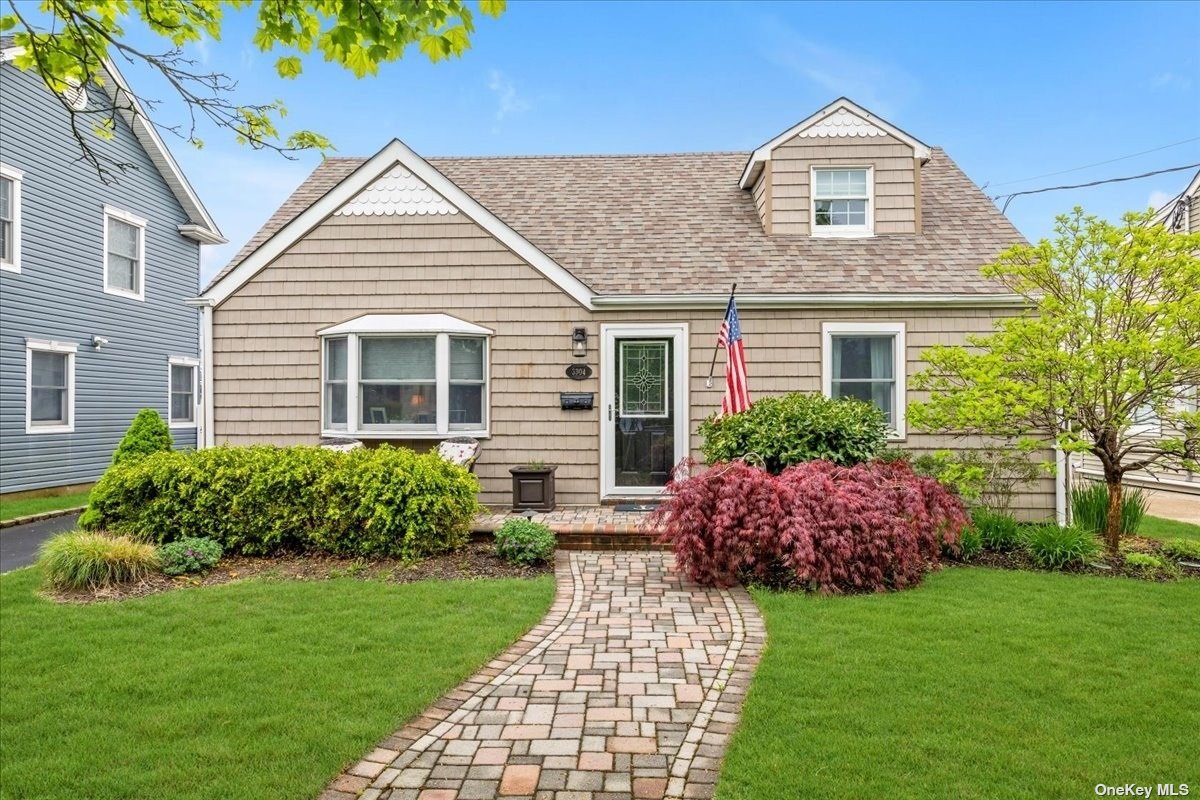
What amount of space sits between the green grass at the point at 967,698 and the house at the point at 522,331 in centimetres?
410

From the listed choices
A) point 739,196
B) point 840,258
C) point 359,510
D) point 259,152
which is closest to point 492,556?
point 359,510

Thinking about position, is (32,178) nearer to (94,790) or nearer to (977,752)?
(94,790)

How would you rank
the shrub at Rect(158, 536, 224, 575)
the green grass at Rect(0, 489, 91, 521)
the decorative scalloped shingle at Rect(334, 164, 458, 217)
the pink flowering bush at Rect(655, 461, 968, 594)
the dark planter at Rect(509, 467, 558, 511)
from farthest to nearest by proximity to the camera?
1. the green grass at Rect(0, 489, 91, 521)
2. the decorative scalloped shingle at Rect(334, 164, 458, 217)
3. the dark planter at Rect(509, 467, 558, 511)
4. the shrub at Rect(158, 536, 224, 575)
5. the pink flowering bush at Rect(655, 461, 968, 594)

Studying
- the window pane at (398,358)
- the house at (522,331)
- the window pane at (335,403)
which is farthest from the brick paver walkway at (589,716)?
the window pane at (335,403)

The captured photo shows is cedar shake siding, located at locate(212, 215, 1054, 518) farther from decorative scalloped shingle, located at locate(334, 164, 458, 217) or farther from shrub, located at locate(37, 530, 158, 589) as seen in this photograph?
shrub, located at locate(37, 530, 158, 589)

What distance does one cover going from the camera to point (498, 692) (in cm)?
394

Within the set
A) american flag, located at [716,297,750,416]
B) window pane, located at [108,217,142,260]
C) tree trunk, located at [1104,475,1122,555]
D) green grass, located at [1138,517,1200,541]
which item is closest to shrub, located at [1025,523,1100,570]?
tree trunk, located at [1104,475,1122,555]

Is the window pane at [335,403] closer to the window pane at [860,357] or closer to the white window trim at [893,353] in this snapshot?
the white window trim at [893,353]

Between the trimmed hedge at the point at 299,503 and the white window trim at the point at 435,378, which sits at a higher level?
the white window trim at the point at 435,378

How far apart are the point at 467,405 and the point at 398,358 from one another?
1131 mm

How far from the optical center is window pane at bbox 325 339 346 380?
31.4ft

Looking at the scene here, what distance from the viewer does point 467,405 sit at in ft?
31.2

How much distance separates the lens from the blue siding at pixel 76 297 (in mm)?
11984

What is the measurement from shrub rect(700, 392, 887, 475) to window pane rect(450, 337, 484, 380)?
11.3 ft
